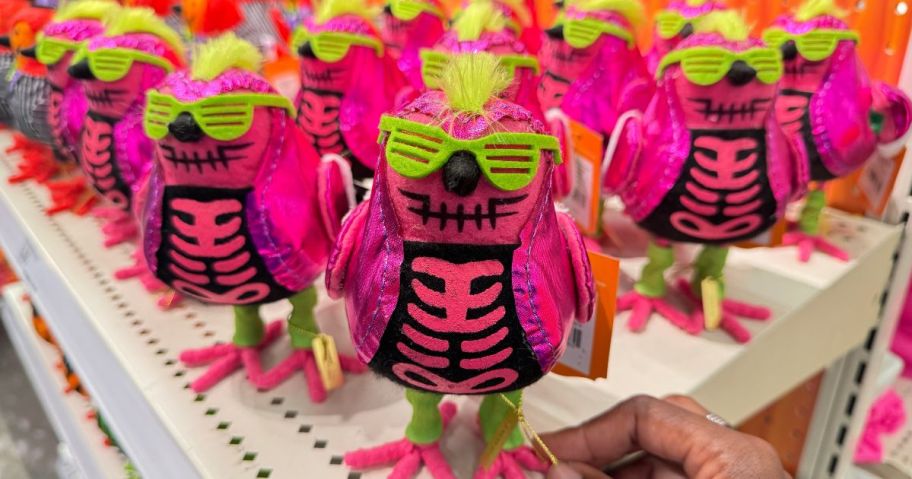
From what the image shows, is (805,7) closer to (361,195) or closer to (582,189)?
(582,189)

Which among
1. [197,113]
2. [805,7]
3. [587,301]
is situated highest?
[805,7]

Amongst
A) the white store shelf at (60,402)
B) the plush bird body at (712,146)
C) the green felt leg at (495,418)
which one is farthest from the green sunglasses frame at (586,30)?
the white store shelf at (60,402)

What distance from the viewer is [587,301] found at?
65 centimetres

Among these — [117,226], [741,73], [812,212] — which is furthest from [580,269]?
[117,226]

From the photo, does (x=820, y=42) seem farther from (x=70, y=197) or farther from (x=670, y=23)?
(x=70, y=197)

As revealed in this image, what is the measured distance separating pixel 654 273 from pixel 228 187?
64 cm

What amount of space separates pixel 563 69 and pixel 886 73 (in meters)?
0.61

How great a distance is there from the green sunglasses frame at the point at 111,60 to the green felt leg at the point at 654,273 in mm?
783

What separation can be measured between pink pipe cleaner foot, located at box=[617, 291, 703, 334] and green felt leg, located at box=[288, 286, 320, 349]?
18.1 inches

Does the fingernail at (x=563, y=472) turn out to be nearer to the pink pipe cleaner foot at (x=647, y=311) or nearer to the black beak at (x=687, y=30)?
the pink pipe cleaner foot at (x=647, y=311)

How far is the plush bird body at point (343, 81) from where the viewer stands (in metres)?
1.06

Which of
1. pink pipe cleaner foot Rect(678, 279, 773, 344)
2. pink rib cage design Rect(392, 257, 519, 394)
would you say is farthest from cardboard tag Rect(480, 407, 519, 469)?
pink pipe cleaner foot Rect(678, 279, 773, 344)

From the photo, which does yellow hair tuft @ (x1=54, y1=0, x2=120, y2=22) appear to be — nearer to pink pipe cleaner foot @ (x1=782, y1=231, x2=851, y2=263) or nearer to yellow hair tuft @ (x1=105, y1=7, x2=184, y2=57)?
yellow hair tuft @ (x1=105, y1=7, x2=184, y2=57)

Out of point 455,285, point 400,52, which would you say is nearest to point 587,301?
point 455,285
